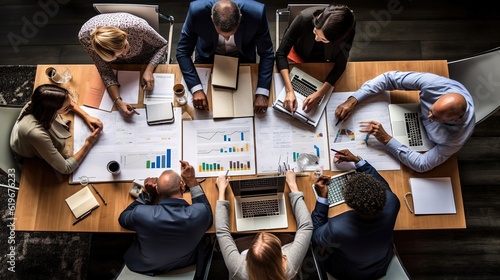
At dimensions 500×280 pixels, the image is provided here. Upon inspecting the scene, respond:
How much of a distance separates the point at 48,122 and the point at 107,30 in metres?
0.65

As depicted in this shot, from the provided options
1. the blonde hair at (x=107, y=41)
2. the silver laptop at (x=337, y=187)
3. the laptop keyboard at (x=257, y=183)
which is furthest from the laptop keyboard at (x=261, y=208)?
the blonde hair at (x=107, y=41)

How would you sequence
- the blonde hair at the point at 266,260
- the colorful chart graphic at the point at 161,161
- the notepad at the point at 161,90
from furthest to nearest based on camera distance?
1. the notepad at the point at 161,90
2. the colorful chart graphic at the point at 161,161
3. the blonde hair at the point at 266,260

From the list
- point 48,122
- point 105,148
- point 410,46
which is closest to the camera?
point 48,122

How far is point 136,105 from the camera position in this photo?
8.00 ft

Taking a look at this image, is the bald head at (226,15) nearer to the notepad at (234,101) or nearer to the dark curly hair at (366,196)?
the notepad at (234,101)

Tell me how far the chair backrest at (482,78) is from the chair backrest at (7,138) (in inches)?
117

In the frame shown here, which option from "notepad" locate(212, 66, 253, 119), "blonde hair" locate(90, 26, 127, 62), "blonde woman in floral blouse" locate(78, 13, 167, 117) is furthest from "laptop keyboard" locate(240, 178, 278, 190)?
"blonde hair" locate(90, 26, 127, 62)

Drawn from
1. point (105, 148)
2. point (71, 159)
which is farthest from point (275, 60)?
point (71, 159)

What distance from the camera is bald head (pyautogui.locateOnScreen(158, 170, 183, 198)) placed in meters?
2.14

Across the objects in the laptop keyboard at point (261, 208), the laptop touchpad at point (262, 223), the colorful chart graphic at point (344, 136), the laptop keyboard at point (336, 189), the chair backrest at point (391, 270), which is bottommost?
the chair backrest at point (391, 270)

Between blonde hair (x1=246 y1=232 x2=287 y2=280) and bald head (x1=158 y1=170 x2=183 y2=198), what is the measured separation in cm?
58

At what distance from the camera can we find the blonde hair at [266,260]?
187 cm

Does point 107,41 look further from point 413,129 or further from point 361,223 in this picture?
point 413,129

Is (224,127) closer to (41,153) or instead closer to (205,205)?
(205,205)
